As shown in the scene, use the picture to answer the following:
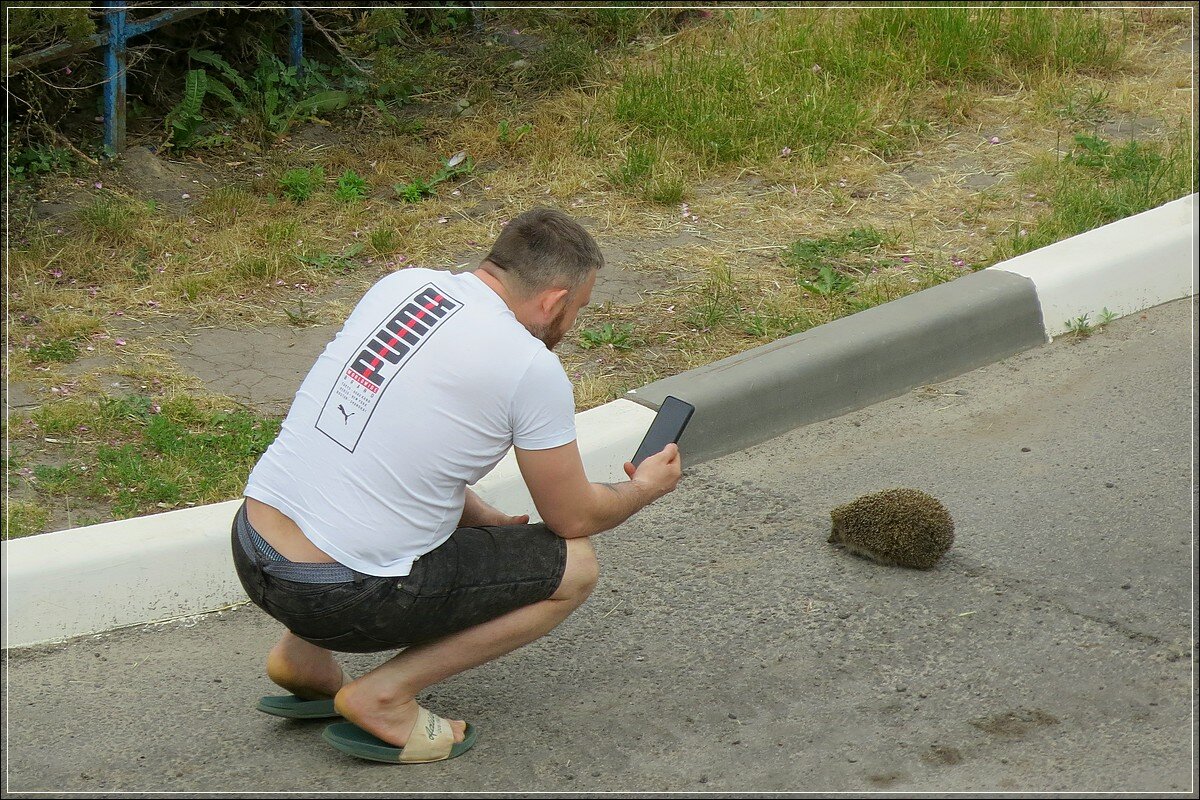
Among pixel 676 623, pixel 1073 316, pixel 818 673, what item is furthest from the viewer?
pixel 1073 316

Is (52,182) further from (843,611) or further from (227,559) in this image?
(843,611)

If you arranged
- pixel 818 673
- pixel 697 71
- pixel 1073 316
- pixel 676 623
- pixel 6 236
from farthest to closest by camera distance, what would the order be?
1. pixel 697 71
2. pixel 6 236
3. pixel 1073 316
4. pixel 676 623
5. pixel 818 673

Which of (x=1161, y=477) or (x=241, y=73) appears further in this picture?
(x=241, y=73)

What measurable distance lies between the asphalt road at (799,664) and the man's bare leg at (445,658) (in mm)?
143

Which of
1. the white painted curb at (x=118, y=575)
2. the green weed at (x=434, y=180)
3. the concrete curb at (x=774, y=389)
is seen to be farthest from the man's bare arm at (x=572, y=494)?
the green weed at (x=434, y=180)

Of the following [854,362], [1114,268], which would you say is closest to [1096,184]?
[1114,268]

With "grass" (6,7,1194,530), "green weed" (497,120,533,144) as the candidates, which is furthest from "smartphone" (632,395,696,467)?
"green weed" (497,120,533,144)

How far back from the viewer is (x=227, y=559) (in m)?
3.71

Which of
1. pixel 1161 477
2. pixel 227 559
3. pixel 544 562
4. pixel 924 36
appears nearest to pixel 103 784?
pixel 227 559

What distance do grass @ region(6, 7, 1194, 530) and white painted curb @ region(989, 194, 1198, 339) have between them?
0.23m

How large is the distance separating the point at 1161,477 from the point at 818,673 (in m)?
1.57

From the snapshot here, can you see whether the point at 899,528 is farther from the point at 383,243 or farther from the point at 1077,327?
the point at 383,243

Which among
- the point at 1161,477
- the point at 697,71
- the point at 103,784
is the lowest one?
the point at 103,784

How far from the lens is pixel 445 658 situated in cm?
303
